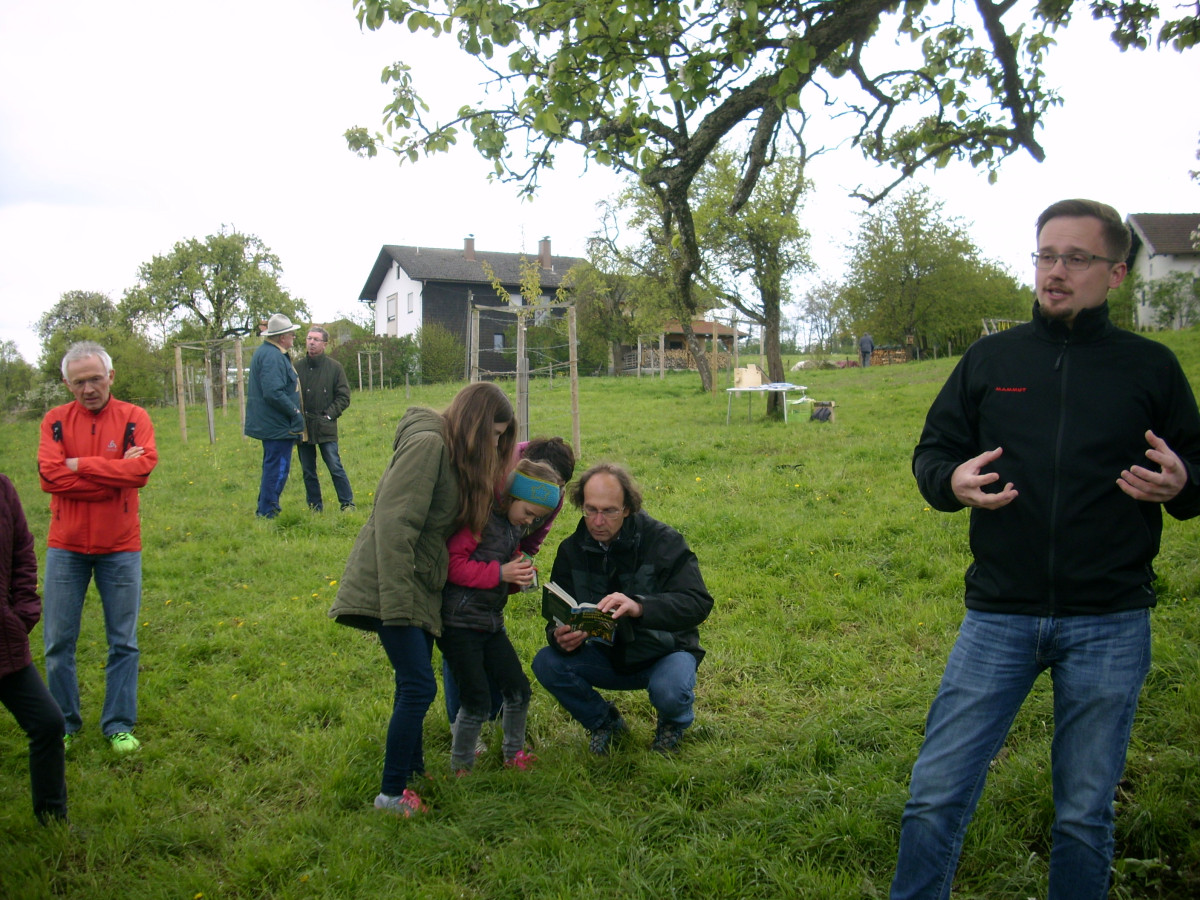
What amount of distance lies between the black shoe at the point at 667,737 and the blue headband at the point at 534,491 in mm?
1262

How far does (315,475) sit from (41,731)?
6.02m

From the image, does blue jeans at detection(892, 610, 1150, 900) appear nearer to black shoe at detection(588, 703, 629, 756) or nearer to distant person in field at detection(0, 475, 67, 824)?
black shoe at detection(588, 703, 629, 756)

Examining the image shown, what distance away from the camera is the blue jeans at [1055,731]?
2178 millimetres

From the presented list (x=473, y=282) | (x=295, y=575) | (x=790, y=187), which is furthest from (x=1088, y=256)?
(x=473, y=282)

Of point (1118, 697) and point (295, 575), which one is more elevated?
point (1118, 697)

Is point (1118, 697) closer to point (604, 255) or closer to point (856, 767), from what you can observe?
point (856, 767)

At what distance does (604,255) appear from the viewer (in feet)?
109

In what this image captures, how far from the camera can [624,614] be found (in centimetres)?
378

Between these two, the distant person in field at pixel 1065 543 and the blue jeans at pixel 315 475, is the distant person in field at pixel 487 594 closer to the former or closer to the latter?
the distant person in field at pixel 1065 543

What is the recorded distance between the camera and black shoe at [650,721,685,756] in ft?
13.1

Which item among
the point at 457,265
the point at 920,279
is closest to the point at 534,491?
the point at 920,279

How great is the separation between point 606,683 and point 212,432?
47.8 ft

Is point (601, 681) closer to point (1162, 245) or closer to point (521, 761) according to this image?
point (521, 761)

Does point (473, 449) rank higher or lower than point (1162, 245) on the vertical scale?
lower
